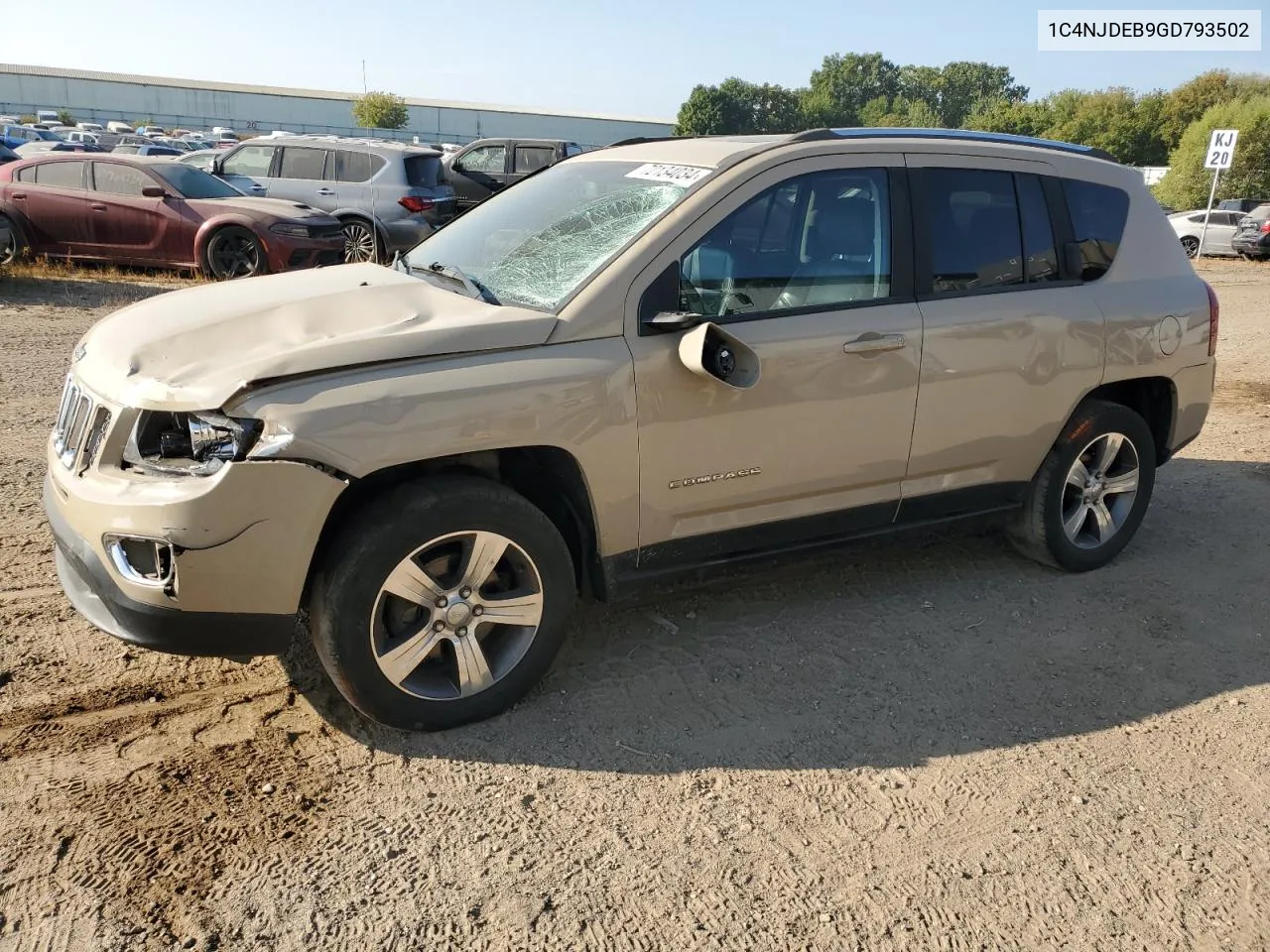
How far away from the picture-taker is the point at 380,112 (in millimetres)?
75375

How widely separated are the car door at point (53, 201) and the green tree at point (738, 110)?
8700cm

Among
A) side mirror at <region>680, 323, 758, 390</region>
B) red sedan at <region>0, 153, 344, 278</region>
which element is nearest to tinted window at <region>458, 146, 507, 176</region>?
red sedan at <region>0, 153, 344, 278</region>

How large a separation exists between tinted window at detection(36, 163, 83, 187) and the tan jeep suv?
989 cm

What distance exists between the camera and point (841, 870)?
282 cm

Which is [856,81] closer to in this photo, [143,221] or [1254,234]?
[1254,234]

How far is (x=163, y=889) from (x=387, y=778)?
0.69 metres

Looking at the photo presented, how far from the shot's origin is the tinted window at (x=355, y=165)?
1436 centimetres

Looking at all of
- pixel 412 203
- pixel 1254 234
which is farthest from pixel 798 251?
pixel 1254 234

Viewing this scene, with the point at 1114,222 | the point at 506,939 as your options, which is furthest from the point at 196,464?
the point at 1114,222

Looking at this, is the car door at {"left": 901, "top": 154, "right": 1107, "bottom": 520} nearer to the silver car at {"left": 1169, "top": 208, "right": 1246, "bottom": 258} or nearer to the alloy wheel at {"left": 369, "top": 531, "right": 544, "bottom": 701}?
the alloy wheel at {"left": 369, "top": 531, "right": 544, "bottom": 701}

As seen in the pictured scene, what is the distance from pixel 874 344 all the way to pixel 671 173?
1.01 meters

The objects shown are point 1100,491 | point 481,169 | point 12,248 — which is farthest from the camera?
point 481,169

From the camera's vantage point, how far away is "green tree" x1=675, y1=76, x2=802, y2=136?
333 ft

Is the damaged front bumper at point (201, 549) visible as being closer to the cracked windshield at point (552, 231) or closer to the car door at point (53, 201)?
the cracked windshield at point (552, 231)
